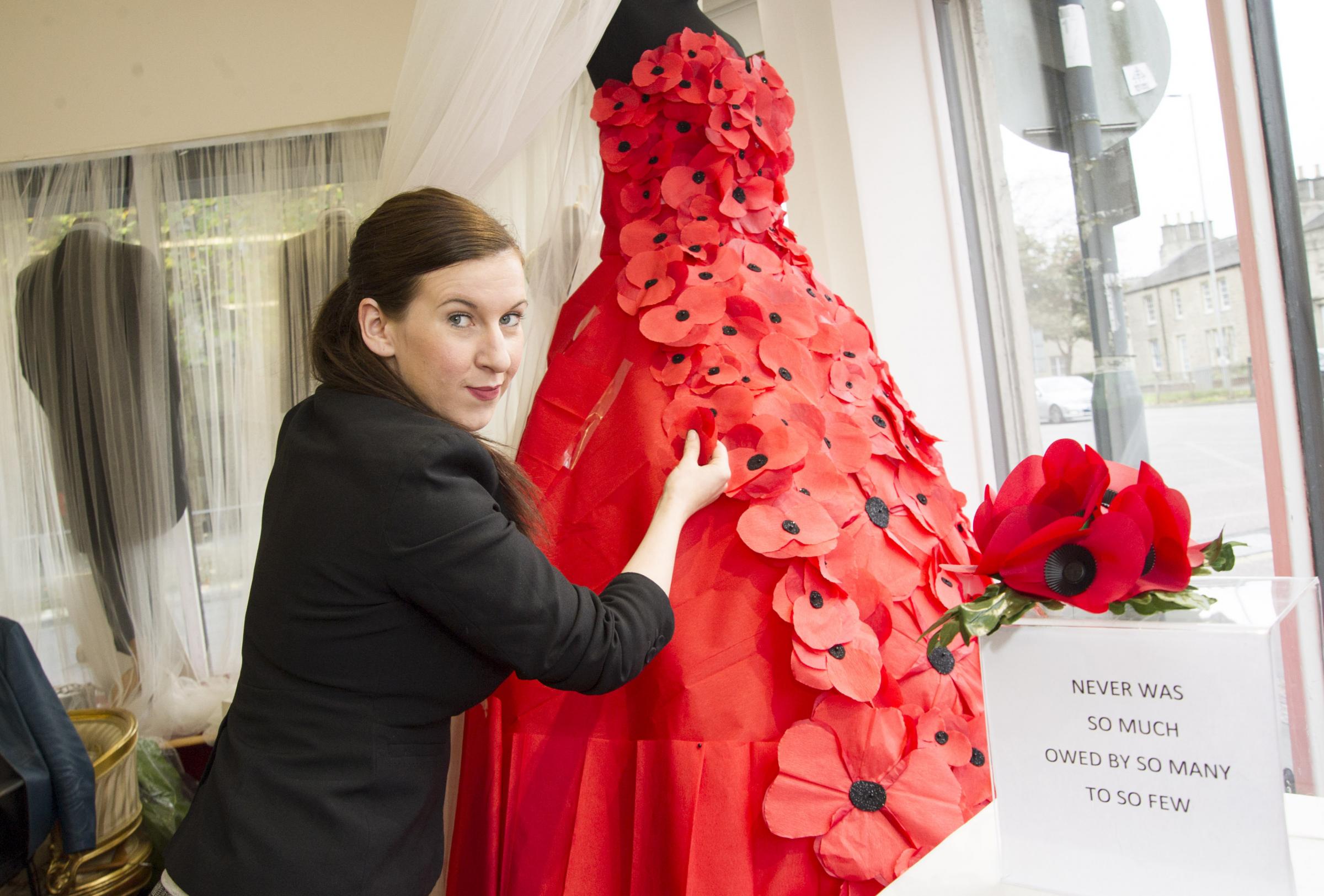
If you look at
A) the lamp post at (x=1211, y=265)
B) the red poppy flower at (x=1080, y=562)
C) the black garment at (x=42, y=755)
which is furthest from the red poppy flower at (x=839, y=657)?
the black garment at (x=42, y=755)

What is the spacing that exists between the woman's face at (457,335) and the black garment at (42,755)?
134cm

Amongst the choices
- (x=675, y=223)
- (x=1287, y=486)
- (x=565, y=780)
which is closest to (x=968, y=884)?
(x=565, y=780)

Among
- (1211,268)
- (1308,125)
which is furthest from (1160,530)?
(1211,268)

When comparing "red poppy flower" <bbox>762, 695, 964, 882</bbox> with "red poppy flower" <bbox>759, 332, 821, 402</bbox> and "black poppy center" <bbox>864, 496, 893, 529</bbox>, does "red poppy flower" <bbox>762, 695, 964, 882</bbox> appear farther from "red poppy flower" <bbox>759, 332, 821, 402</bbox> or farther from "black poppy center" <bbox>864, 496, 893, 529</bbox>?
"red poppy flower" <bbox>759, 332, 821, 402</bbox>

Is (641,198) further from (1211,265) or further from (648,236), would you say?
(1211,265)

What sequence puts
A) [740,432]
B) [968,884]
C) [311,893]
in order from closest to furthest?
1. [968,884]
2. [311,893]
3. [740,432]

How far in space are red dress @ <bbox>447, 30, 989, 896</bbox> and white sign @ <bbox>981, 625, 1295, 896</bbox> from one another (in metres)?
0.29

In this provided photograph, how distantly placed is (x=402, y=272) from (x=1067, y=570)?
28.7 inches

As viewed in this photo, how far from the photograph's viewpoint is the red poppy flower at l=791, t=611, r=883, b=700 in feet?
3.00

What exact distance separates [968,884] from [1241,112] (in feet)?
4.15

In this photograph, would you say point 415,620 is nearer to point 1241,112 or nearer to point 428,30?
point 428,30

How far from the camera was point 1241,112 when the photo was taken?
1332 mm

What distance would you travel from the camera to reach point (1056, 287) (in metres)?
1.88

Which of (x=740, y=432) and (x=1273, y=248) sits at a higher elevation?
(x=1273, y=248)
